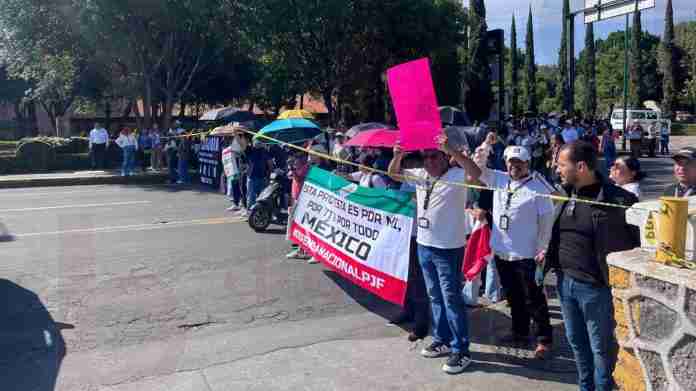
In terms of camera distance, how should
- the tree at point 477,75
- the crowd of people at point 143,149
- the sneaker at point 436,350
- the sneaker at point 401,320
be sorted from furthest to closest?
the tree at point 477,75 < the crowd of people at point 143,149 < the sneaker at point 401,320 < the sneaker at point 436,350

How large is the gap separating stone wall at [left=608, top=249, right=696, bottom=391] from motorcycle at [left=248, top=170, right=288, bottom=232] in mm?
8091

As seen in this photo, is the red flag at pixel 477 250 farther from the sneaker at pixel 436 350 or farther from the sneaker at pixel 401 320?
the sneaker at pixel 436 350

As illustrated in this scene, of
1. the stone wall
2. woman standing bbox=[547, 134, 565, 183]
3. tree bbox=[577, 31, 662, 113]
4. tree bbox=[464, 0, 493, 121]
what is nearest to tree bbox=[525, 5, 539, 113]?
tree bbox=[577, 31, 662, 113]

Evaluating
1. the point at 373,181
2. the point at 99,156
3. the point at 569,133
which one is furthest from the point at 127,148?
the point at 373,181

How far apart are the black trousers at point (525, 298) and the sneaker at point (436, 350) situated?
2.39 ft

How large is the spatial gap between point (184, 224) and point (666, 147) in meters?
26.3

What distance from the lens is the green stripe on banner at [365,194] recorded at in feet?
19.0

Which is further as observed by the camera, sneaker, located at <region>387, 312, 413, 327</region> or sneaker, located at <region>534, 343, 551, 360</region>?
sneaker, located at <region>387, 312, 413, 327</region>

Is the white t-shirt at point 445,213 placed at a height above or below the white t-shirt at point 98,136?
below

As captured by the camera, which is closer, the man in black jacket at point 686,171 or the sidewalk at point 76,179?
the man in black jacket at point 686,171

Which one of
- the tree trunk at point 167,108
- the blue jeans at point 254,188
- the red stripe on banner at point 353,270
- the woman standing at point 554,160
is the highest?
the tree trunk at point 167,108

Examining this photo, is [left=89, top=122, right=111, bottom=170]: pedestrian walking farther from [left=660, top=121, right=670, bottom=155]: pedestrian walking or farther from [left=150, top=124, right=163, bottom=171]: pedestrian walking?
[left=660, top=121, right=670, bottom=155]: pedestrian walking

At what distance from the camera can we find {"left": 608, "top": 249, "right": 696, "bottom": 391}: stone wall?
258 centimetres

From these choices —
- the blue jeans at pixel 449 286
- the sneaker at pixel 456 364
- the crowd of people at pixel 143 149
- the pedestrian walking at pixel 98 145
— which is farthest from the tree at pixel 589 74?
the sneaker at pixel 456 364
